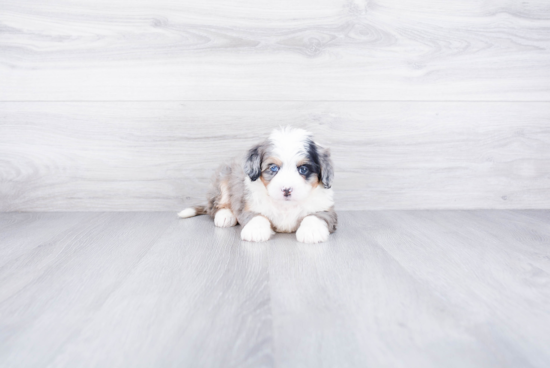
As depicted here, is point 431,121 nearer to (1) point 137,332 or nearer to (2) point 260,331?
(2) point 260,331

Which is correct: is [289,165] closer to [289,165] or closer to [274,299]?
[289,165]

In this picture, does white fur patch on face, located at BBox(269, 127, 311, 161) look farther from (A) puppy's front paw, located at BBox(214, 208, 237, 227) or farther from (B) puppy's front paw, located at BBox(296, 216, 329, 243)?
(A) puppy's front paw, located at BBox(214, 208, 237, 227)

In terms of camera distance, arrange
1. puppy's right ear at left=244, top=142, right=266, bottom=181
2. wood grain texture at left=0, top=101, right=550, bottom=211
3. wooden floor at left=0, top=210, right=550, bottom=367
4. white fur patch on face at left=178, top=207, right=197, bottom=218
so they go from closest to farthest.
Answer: wooden floor at left=0, top=210, right=550, bottom=367
puppy's right ear at left=244, top=142, right=266, bottom=181
white fur patch on face at left=178, top=207, right=197, bottom=218
wood grain texture at left=0, top=101, right=550, bottom=211

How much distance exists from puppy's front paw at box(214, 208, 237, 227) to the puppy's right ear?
0.29 metres

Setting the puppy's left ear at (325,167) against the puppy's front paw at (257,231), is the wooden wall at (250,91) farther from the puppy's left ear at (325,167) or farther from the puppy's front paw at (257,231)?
the puppy's front paw at (257,231)

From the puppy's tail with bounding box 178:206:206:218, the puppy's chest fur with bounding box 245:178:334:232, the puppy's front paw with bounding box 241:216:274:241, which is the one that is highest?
the puppy's chest fur with bounding box 245:178:334:232

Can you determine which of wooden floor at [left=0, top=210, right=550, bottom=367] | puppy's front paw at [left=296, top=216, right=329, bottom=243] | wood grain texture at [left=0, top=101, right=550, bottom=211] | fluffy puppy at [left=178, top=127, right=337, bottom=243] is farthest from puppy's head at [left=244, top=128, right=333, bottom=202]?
wood grain texture at [left=0, top=101, right=550, bottom=211]

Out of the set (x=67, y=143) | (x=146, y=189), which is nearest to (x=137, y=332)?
(x=146, y=189)

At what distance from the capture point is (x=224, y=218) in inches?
74.9

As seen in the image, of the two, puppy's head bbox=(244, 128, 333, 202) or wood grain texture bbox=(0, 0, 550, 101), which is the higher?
wood grain texture bbox=(0, 0, 550, 101)

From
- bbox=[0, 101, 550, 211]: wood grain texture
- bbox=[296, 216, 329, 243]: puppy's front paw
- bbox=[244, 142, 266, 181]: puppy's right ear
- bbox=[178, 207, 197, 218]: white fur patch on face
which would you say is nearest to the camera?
bbox=[296, 216, 329, 243]: puppy's front paw

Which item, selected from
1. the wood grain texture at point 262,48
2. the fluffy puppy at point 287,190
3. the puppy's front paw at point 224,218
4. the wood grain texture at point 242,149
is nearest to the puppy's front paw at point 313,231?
the fluffy puppy at point 287,190

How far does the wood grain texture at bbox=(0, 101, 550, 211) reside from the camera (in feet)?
7.19

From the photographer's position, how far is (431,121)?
7.32ft
